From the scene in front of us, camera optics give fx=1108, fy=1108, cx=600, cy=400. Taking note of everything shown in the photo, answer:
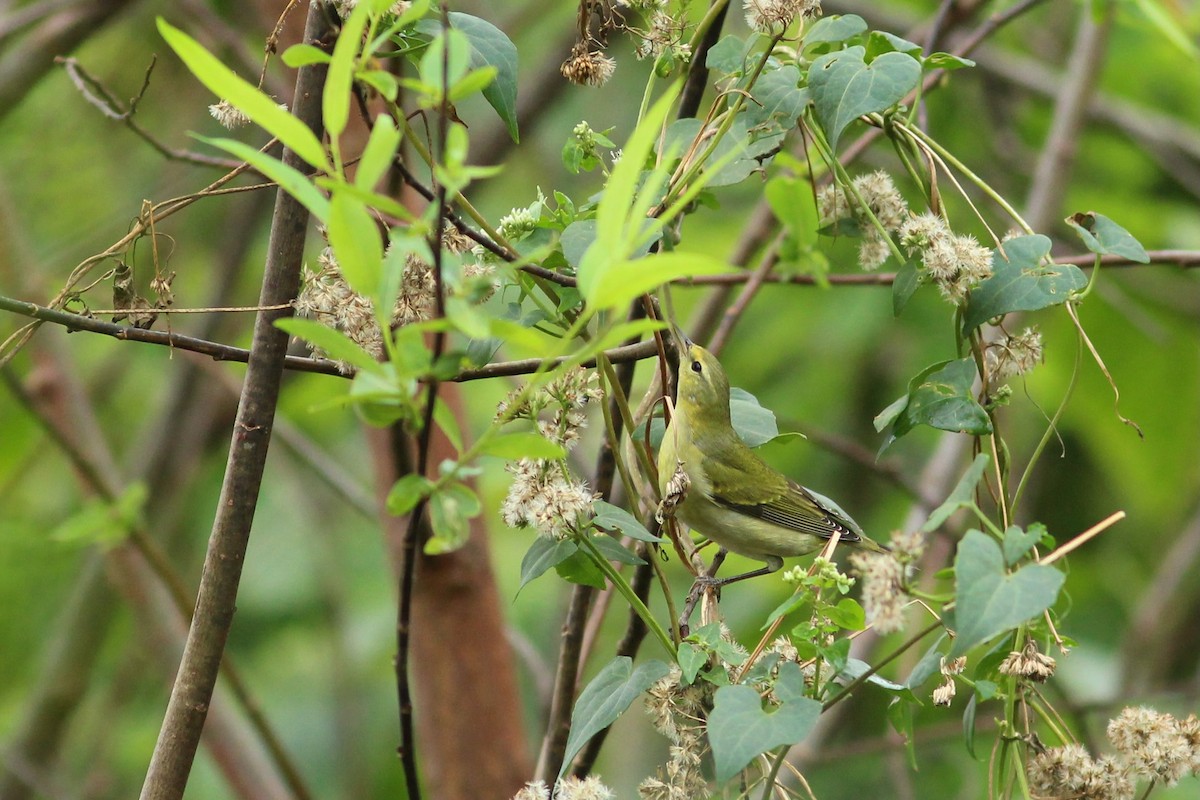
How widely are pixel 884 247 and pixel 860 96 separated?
10.4 inches

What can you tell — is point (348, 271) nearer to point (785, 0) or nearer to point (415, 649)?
point (785, 0)

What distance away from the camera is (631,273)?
85 centimetres

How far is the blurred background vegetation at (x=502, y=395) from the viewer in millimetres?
3811

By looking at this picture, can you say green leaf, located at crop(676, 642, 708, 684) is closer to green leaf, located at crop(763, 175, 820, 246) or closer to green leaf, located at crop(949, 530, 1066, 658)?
green leaf, located at crop(949, 530, 1066, 658)

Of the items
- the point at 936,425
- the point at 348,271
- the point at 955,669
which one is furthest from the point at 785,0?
the point at 955,669

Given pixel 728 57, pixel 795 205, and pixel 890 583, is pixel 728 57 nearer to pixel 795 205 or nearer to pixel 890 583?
pixel 795 205

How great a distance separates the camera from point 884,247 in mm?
1528

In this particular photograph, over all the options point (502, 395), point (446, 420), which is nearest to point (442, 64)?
point (446, 420)

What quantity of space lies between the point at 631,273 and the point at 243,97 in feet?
1.19

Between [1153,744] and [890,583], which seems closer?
[890,583]

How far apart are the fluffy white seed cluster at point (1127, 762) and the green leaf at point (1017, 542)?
40 centimetres

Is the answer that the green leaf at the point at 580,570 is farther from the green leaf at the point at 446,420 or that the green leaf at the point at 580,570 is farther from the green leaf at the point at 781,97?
the green leaf at the point at 781,97

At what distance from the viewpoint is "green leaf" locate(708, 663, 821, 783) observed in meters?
1.09

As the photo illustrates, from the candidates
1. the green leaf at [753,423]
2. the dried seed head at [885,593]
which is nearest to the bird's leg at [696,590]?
the green leaf at [753,423]
